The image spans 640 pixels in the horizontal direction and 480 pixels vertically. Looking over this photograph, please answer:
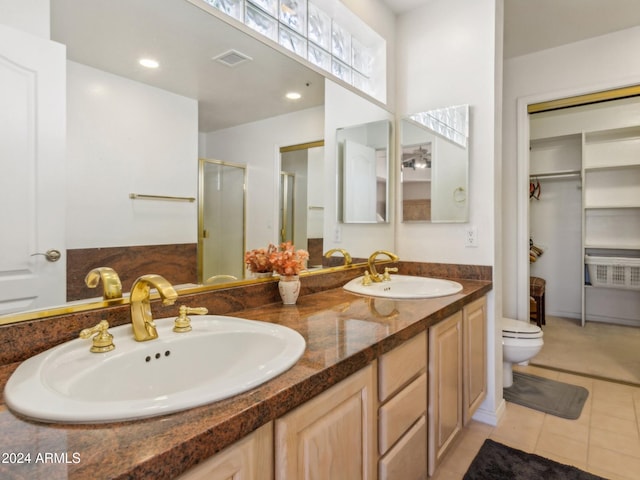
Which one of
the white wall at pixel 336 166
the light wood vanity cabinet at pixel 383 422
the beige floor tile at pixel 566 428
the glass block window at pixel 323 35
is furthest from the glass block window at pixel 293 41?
the beige floor tile at pixel 566 428

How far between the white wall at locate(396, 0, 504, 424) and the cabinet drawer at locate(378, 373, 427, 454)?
0.98m

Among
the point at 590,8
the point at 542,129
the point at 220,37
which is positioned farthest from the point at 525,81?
the point at 220,37

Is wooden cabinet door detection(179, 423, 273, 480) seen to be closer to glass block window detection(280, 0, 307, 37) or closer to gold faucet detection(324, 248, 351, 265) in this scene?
gold faucet detection(324, 248, 351, 265)

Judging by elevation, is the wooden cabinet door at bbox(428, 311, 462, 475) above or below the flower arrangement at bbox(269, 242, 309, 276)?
below

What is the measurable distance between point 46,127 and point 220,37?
2.40 ft

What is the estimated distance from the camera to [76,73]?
38.8 inches

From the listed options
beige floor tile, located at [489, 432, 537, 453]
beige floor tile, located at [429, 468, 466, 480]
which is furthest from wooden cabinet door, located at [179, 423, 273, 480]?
beige floor tile, located at [489, 432, 537, 453]

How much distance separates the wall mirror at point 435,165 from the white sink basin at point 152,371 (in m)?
1.55

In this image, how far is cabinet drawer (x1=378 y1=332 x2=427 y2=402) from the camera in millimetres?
1114

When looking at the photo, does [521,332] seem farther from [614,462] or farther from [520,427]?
[614,462]

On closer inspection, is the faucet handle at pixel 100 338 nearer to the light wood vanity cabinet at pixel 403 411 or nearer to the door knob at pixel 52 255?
the door knob at pixel 52 255

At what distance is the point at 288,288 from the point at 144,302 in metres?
0.61

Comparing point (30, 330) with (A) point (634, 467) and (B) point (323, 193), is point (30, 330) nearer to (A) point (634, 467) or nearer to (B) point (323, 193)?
(B) point (323, 193)

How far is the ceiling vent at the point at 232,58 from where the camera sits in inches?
55.5
